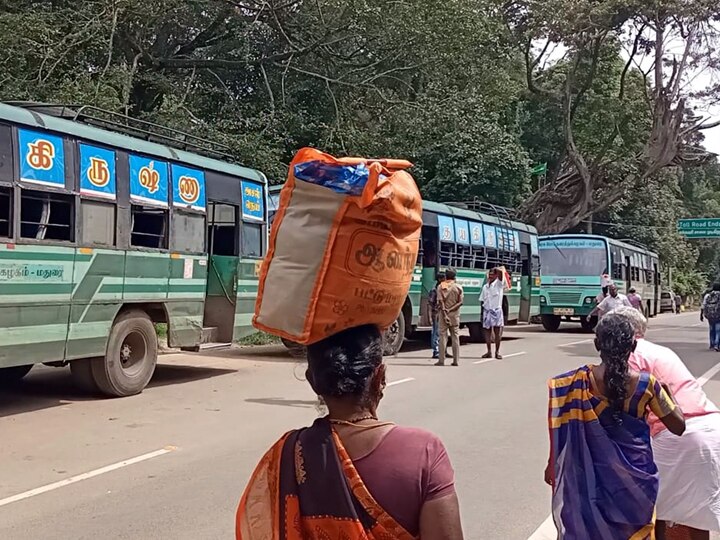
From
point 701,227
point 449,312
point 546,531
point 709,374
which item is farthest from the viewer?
point 701,227

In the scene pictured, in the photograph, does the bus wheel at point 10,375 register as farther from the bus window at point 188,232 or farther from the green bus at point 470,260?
the green bus at point 470,260

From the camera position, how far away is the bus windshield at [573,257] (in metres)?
25.2

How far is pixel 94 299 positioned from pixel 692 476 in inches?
279

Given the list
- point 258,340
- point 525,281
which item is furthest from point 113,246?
point 525,281

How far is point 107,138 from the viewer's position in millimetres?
9484

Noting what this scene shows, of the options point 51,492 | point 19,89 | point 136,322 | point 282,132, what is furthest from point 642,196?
point 51,492

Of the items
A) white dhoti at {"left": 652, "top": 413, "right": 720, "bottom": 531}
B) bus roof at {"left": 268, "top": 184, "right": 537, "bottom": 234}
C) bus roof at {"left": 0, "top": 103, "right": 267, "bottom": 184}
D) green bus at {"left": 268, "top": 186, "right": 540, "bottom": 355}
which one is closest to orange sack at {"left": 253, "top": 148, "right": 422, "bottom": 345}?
white dhoti at {"left": 652, "top": 413, "right": 720, "bottom": 531}

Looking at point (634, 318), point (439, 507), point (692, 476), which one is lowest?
point (692, 476)

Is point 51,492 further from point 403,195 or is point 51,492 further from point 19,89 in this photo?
point 19,89

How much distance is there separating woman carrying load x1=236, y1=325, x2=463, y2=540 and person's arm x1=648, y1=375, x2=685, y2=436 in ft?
6.19

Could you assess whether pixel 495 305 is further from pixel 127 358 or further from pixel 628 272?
pixel 628 272

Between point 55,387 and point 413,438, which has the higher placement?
point 413,438

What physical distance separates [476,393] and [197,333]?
394 cm

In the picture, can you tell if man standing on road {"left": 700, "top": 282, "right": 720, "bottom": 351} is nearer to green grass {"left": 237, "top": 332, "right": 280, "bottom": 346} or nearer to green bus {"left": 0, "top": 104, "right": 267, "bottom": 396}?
green grass {"left": 237, "top": 332, "right": 280, "bottom": 346}
